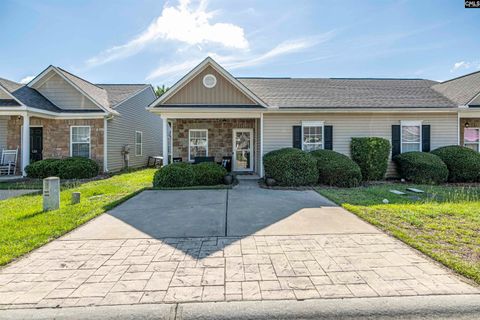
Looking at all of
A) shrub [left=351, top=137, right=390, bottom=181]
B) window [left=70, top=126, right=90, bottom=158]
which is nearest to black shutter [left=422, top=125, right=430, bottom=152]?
shrub [left=351, top=137, right=390, bottom=181]

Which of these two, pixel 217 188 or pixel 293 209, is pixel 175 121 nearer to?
pixel 217 188

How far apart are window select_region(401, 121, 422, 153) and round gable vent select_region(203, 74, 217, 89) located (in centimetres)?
890

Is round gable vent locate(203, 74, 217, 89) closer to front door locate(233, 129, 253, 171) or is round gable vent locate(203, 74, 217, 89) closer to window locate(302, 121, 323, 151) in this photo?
front door locate(233, 129, 253, 171)

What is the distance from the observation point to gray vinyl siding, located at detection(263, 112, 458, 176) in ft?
39.5

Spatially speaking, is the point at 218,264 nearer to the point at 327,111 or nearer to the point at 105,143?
the point at 327,111

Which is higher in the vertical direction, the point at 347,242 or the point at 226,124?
the point at 226,124

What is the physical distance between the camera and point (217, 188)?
9508 millimetres

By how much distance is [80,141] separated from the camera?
14.2 meters

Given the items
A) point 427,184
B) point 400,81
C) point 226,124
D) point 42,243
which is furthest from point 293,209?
point 400,81

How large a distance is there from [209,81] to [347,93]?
7141 millimetres

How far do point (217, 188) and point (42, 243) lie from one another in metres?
5.75

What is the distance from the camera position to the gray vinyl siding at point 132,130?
14.9 m

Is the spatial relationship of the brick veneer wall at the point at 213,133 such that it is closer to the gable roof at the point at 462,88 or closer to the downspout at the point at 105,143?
the downspout at the point at 105,143

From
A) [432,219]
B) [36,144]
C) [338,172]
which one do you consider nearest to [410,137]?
[338,172]
